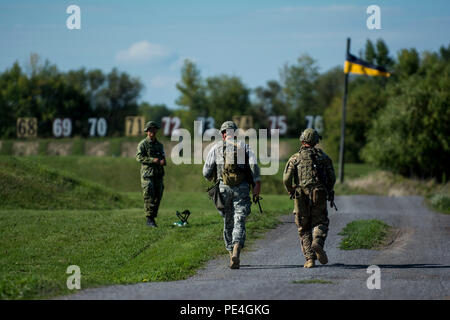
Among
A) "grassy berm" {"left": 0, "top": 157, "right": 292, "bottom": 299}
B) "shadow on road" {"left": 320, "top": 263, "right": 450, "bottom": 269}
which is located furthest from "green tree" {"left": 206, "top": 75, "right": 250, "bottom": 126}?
"shadow on road" {"left": 320, "top": 263, "right": 450, "bottom": 269}

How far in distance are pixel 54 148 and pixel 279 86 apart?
57.6 m

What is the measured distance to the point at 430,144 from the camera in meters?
47.0

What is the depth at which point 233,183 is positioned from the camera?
1172cm

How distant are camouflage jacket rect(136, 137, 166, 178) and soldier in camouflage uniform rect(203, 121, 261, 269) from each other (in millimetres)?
4464

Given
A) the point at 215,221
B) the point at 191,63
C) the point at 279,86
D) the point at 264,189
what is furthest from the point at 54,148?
the point at 215,221

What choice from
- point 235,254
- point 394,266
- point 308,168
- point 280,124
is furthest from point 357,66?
point 280,124

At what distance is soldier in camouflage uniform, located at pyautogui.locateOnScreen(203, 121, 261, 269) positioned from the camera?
11648 mm

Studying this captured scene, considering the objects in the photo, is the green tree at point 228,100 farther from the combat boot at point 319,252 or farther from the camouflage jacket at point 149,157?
the combat boot at point 319,252

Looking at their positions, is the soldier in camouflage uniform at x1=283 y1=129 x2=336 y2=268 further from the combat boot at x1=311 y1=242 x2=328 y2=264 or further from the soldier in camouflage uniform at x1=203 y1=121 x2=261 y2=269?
the soldier in camouflage uniform at x1=203 y1=121 x2=261 y2=269

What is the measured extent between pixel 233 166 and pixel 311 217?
1597 mm

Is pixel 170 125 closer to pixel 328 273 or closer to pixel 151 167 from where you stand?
pixel 151 167

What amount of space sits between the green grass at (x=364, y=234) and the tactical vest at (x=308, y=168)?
293cm

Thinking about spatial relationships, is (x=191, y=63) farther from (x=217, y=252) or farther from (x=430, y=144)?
(x=217, y=252)

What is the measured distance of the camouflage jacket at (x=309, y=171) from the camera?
38.7ft
